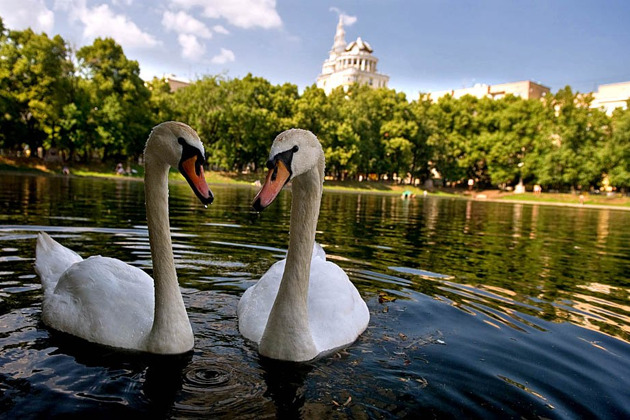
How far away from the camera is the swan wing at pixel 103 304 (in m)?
3.94

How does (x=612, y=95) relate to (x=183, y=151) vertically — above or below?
above

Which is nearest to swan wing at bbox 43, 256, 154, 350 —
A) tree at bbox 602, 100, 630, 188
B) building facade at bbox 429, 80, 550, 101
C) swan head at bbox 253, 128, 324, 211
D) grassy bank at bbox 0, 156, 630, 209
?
swan head at bbox 253, 128, 324, 211

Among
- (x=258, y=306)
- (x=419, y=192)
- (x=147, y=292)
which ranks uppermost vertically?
(x=419, y=192)

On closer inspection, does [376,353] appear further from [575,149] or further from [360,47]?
[360,47]

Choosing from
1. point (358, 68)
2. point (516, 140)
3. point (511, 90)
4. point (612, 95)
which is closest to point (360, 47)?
point (358, 68)

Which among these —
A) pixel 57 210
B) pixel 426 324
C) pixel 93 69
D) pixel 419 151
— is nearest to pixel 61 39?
pixel 93 69

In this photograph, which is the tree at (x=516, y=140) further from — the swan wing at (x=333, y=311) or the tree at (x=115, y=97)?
the swan wing at (x=333, y=311)

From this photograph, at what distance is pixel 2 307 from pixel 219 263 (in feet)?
11.1

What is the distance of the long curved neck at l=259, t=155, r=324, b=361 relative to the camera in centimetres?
379

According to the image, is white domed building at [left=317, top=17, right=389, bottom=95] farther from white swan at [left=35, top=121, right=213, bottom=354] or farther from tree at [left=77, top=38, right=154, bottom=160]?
white swan at [left=35, top=121, right=213, bottom=354]

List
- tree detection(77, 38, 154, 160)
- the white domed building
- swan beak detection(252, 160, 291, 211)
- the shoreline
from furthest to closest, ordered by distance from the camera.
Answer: the white domed building < tree detection(77, 38, 154, 160) < the shoreline < swan beak detection(252, 160, 291, 211)

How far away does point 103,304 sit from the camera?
4047 mm

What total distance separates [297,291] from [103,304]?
162 centimetres

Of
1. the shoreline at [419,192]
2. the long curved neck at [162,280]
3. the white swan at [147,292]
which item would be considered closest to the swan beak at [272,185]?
the white swan at [147,292]
